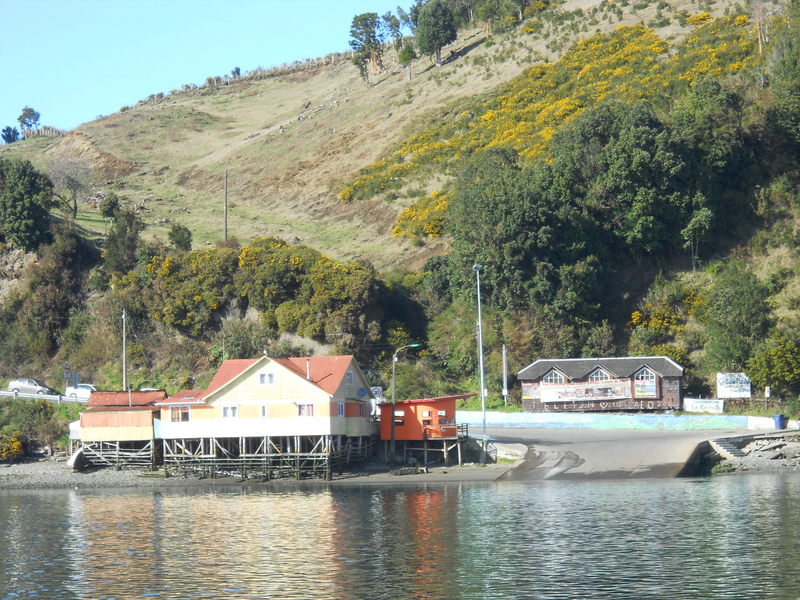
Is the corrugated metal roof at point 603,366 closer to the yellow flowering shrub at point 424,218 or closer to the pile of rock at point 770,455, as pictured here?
the pile of rock at point 770,455

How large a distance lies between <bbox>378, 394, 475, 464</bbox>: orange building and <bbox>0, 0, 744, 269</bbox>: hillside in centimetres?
3505

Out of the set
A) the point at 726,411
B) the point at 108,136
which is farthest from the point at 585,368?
the point at 108,136

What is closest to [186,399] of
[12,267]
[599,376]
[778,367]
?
[599,376]

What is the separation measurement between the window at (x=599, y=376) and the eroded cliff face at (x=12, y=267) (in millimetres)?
55263

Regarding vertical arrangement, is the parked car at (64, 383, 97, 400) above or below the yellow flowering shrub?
below

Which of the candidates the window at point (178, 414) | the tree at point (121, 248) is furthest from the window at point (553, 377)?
the tree at point (121, 248)

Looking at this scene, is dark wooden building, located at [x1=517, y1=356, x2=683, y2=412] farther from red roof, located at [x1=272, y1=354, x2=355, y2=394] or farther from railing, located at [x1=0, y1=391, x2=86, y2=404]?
railing, located at [x1=0, y1=391, x2=86, y2=404]

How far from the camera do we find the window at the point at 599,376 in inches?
2997

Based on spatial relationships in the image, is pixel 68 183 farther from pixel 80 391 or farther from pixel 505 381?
pixel 505 381

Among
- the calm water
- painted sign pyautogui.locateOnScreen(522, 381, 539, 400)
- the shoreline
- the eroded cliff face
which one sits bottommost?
the calm water

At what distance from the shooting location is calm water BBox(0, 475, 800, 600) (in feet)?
108

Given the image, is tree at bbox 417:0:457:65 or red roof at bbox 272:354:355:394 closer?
red roof at bbox 272:354:355:394

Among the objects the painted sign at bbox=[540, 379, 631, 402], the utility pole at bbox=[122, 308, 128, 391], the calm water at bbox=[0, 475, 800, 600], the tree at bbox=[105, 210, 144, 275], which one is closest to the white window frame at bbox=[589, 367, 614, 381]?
the painted sign at bbox=[540, 379, 631, 402]

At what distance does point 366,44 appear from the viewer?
158 metres
